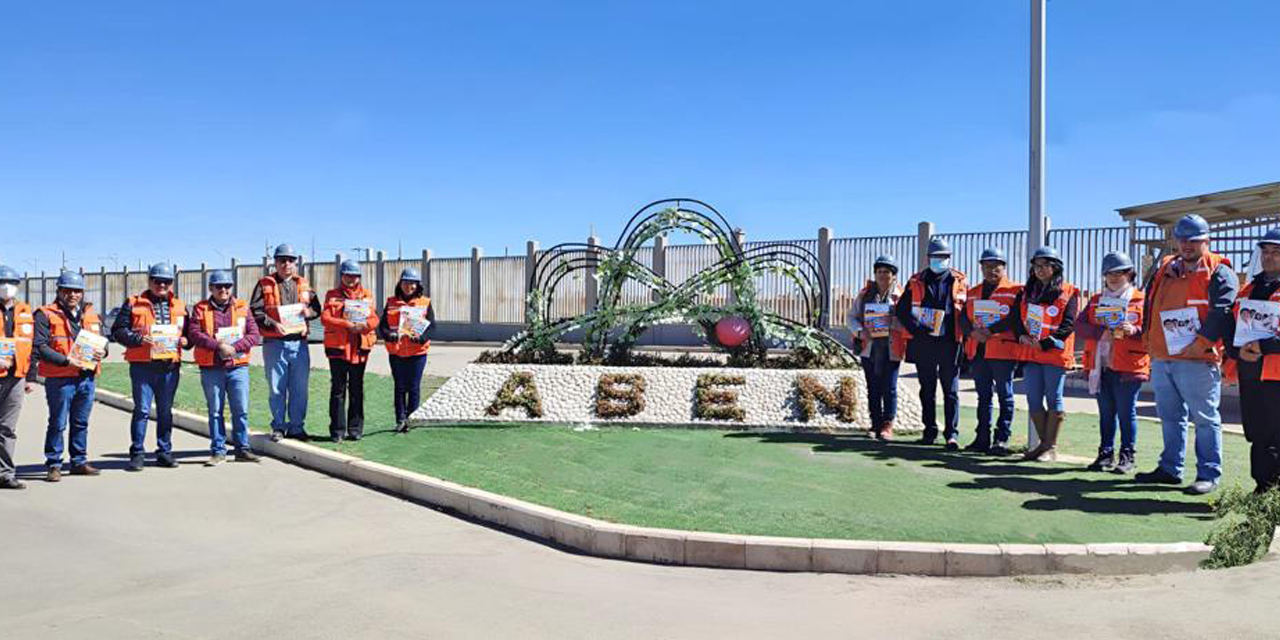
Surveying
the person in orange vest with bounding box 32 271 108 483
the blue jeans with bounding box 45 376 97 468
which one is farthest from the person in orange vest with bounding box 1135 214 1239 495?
the blue jeans with bounding box 45 376 97 468

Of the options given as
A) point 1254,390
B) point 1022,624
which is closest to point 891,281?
point 1254,390

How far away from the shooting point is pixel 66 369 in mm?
8727

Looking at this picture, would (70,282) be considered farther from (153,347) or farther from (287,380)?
(287,380)

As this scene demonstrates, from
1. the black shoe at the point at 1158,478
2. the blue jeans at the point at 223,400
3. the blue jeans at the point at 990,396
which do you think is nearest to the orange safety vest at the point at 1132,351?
the black shoe at the point at 1158,478

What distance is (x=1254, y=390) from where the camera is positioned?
697cm

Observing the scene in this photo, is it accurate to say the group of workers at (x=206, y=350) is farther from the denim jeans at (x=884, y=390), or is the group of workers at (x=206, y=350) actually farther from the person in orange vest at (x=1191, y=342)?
the person in orange vest at (x=1191, y=342)

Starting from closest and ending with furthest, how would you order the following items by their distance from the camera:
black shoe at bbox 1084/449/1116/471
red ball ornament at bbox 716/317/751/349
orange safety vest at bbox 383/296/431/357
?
black shoe at bbox 1084/449/1116/471 < orange safety vest at bbox 383/296/431/357 < red ball ornament at bbox 716/317/751/349

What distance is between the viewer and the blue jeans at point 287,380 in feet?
33.4

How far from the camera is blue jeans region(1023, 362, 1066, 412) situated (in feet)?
28.9

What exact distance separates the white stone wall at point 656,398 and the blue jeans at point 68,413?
10.8 feet

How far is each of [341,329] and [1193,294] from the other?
7.79m

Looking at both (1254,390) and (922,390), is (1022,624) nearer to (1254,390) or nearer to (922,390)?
(1254,390)

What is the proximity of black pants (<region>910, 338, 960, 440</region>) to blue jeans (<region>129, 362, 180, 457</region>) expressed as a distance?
7.24 meters

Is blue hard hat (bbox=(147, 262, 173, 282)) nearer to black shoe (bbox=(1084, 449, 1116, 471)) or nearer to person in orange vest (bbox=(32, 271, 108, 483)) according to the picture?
person in orange vest (bbox=(32, 271, 108, 483))
